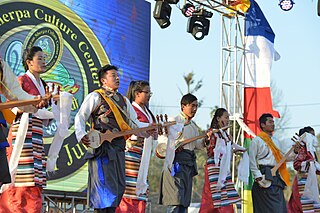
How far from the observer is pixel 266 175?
7.12m

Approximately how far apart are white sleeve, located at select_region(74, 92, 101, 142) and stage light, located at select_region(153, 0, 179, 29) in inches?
165

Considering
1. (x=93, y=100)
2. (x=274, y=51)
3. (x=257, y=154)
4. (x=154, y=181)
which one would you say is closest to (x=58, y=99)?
(x=93, y=100)

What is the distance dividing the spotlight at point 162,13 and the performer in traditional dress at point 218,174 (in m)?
2.64

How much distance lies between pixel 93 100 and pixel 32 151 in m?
0.59

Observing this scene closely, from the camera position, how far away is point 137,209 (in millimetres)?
5770

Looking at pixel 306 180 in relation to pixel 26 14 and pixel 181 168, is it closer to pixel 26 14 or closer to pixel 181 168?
pixel 181 168

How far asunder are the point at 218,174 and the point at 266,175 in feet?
2.03

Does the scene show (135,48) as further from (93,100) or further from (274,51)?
(93,100)

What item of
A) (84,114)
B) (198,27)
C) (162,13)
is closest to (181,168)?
(84,114)

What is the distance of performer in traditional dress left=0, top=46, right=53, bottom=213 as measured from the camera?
485cm

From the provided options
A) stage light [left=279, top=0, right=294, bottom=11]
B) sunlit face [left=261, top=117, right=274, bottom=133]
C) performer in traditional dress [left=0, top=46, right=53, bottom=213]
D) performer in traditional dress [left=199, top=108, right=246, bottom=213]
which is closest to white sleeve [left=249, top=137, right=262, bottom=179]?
sunlit face [left=261, top=117, right=274, bottom=133]

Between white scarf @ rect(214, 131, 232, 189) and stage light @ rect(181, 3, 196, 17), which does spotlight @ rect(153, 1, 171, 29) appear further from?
white scarf @ rect(214, 131, 232, 189)

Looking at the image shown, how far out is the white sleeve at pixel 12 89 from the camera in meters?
4.54

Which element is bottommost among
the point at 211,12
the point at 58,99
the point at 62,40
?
the point at 58,99
